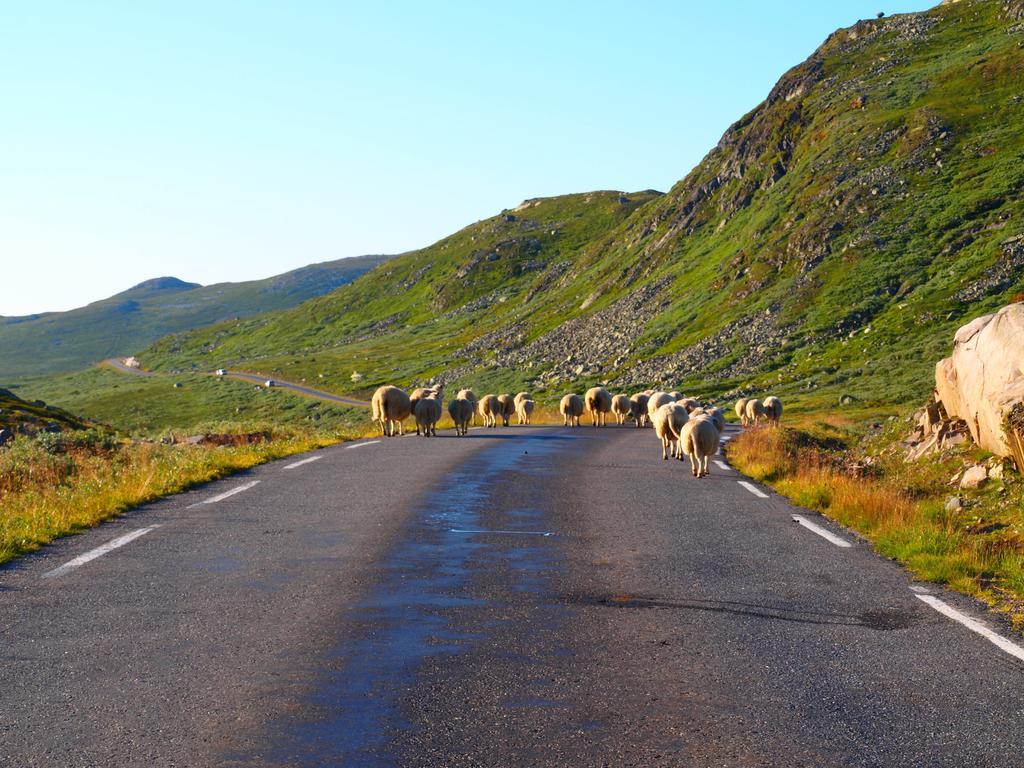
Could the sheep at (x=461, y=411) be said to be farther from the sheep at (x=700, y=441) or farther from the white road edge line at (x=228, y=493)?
the white road edge line at (x=228, y=493)

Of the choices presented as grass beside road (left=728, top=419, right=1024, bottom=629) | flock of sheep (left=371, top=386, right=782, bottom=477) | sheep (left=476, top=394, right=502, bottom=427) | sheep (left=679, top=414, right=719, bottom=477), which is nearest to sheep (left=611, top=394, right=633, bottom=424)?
flock of sheep (left=371, top=386, right=782, bottom=477)

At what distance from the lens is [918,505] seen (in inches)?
493

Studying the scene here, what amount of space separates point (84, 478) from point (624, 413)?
28.4 meters

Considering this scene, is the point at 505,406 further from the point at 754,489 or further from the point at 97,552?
the point at 97,552

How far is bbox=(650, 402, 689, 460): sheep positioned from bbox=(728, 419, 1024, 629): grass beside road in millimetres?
1224

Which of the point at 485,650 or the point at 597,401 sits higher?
the point at 597,401

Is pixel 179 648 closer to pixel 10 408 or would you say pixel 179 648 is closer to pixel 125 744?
pixel 125 744

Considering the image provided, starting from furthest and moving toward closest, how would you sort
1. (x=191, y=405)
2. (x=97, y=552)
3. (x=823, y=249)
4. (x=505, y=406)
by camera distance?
(x=191, y=405) → (x=823, y=249) → (x=505, y=406) → (x=97, y=552)

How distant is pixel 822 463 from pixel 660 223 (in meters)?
109

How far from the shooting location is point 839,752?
4.77 meters

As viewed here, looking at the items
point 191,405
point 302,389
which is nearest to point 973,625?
point 191,405

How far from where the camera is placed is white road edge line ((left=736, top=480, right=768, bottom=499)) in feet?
48.0

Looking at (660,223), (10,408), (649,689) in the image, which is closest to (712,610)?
(649,689)

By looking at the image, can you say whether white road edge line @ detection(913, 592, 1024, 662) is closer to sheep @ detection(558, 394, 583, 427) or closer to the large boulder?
the large boulder
